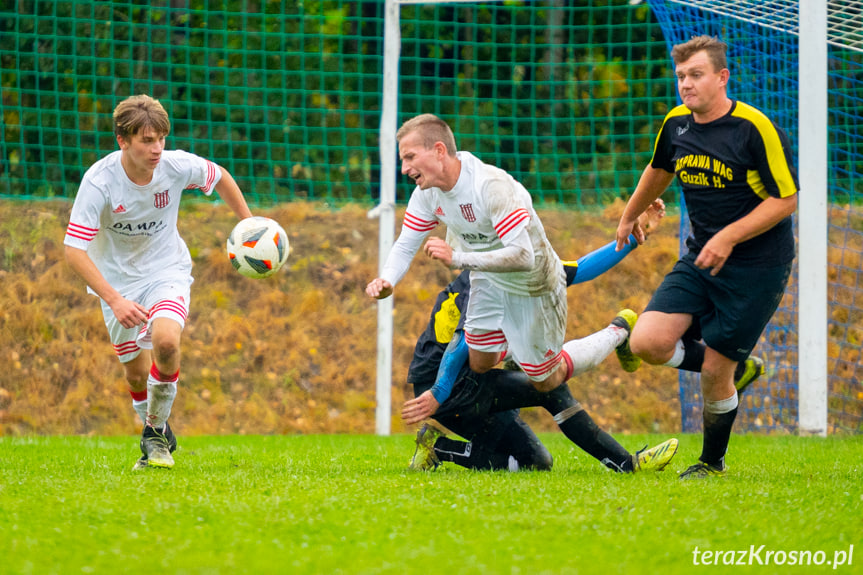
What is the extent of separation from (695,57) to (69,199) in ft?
24.4

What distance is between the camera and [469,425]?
4.52 m

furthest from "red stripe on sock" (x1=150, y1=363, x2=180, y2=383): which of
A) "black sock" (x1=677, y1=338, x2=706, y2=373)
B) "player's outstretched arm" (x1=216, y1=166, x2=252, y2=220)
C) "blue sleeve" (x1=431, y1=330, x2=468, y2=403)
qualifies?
"black sock" (x1=677, y1=338, x2=706, y2=373)

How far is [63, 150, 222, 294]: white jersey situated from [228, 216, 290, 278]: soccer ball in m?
0.46

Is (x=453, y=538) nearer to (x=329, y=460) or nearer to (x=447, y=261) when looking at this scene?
(x=447, y=261)

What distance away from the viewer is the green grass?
247 centimetres

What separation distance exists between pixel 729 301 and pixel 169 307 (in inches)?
103

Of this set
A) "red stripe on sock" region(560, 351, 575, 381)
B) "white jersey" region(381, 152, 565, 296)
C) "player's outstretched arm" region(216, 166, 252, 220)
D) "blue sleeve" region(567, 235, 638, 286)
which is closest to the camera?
"white jersey" region(381, 152, 565, 296)

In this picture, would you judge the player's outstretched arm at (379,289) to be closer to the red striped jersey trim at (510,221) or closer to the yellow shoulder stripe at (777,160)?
the red striped jersey trim at (510,221)

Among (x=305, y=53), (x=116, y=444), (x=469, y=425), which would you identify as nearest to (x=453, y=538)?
(x=469, y=425)

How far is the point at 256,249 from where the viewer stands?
450 cm

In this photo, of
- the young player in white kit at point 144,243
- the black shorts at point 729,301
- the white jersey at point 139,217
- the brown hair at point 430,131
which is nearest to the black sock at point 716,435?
the black shorts at point 729,301

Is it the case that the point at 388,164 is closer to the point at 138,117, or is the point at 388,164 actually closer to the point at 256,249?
the point at 256,249

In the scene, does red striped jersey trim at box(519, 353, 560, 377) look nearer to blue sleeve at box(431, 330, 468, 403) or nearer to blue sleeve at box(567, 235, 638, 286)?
blue sleeve at box(431, 330, 468, 403)

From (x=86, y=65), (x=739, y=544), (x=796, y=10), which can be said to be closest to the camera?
(x=739, y=544)
